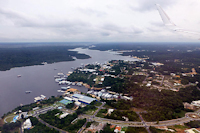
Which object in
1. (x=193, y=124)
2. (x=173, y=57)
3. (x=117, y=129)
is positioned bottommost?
(x=117, y=129)

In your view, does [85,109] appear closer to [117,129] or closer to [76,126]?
[76,126]

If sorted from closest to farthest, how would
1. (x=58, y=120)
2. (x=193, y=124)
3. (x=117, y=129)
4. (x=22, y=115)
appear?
1. (x=117, y=129)
2. (x=193, y=124)
3. (x=58, y=120)
4. (x=22, y=115)

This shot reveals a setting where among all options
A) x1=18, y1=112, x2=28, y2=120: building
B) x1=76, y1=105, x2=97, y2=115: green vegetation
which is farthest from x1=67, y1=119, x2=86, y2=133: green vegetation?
x1=18, y1=112, x2=28, y2=120: building

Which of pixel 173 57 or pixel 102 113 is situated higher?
pixel 173 57

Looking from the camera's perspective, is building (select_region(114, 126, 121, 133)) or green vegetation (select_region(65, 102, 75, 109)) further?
green vegetation (select_region(65, 102, 75, 109))

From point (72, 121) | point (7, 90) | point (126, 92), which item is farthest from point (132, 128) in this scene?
point (7, 90)

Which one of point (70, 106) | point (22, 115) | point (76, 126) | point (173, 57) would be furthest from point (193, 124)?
point (173, 57)

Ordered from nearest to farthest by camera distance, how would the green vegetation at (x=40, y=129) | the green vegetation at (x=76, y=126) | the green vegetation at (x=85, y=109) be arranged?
the green vegetation at (x=40, y=129), the green vegetation at (x=76, y=126), the green vegetation at (x=85, y=109)

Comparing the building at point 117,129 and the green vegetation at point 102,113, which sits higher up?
the building at point 117,129

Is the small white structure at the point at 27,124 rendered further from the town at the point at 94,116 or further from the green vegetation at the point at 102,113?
the green vegetation at the point at 102,113

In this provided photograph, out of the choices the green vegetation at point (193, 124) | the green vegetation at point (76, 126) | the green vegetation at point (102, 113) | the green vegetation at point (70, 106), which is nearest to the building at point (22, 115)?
the green vegetation at point (70, 106)

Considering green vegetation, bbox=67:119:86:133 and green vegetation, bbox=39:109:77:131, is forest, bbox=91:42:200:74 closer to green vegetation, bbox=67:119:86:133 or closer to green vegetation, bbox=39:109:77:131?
green vegetation, bbox=67:119:86:133
